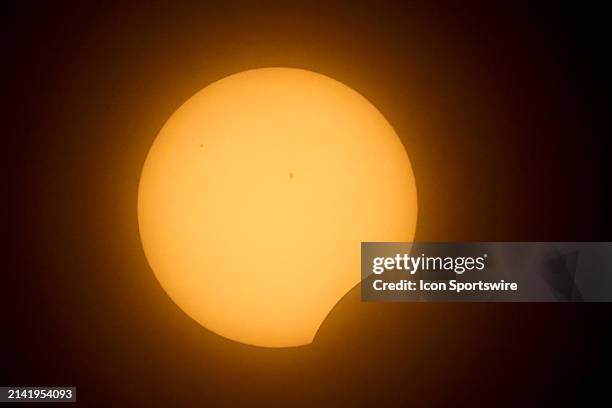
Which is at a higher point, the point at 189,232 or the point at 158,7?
the point at 158,7

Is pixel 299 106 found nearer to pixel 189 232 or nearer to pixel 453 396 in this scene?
pixel 189 232

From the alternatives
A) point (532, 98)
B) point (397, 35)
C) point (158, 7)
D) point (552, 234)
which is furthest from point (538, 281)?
point (158, 7)

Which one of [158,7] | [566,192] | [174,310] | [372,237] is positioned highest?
[158,7]

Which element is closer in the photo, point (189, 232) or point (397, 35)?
point (189, 232)

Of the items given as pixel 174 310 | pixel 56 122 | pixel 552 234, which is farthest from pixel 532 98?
pixel 56 122

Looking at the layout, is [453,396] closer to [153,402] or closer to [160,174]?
[153,402]

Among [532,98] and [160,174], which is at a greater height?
[532,98]
